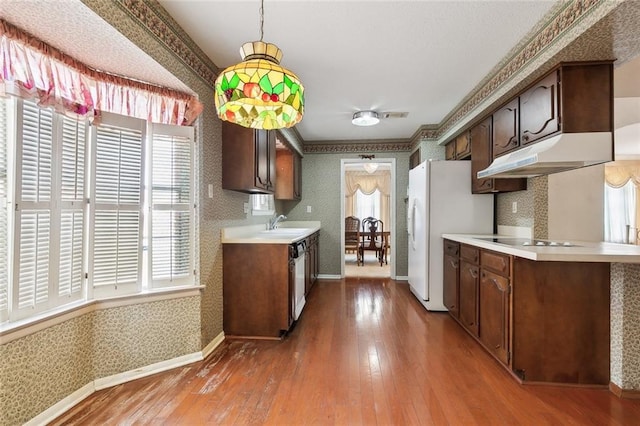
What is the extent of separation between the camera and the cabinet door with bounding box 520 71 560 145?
6.79ft

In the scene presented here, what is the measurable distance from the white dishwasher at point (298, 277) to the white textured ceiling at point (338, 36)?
1.62m

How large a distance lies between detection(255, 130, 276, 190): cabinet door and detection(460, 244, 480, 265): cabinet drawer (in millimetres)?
2016

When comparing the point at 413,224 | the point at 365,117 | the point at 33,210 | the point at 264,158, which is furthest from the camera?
the point at 413,224

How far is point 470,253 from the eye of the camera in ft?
8.77

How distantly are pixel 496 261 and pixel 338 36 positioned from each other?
1.99 m

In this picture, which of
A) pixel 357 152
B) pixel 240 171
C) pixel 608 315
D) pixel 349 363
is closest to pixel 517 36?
pixel 608 315

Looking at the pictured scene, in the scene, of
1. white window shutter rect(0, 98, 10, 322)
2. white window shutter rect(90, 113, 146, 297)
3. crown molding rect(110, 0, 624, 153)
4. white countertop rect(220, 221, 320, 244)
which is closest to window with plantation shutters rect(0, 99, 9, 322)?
white window shutter rect(0, 98, 10, 322)

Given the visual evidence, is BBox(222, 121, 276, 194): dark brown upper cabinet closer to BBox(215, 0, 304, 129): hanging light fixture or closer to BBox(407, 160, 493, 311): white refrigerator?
BBox(215, 0, 304, 129): hanging light fixture

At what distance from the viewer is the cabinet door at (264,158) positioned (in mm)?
2746

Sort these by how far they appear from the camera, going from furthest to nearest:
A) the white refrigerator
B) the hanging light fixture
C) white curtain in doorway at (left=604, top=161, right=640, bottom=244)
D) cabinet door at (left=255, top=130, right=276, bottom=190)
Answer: white curtain in doorway at (left=604, top=161, right=640, bottom=244) < the white refrigerator < cabinet door at (left=255, top=130, right=276, bottom=190) < the hanging light fixture

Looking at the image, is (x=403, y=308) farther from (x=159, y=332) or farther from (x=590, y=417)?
(x=159, y=332)

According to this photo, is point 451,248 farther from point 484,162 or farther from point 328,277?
point 328,277

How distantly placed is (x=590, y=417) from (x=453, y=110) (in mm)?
3071

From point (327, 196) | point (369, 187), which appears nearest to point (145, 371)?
point (327, 196)
